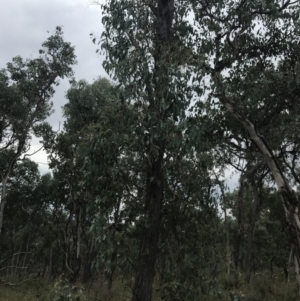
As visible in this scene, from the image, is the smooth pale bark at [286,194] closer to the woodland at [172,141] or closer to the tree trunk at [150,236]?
the woodland at [172,141]

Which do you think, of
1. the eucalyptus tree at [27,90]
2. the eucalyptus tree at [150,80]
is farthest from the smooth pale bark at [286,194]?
the eucalyptus tree at [27,90]

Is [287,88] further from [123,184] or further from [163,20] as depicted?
[123,184]

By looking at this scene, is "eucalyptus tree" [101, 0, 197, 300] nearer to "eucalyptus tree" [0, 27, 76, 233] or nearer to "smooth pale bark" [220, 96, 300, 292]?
"smooth pale bark" [220, 96, 300, 292]

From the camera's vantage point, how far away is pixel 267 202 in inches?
984

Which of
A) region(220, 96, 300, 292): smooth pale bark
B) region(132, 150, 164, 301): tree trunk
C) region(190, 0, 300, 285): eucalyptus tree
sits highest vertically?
region(190, 0, 300, 285): eucalyptus tree

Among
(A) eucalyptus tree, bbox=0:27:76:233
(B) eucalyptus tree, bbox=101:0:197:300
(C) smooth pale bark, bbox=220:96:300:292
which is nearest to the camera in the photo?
(B) eucalyptus tree, bbox=101:0:197:300

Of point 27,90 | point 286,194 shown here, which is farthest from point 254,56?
point 27,90

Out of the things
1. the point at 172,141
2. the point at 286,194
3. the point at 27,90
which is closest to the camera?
the point at 172,141

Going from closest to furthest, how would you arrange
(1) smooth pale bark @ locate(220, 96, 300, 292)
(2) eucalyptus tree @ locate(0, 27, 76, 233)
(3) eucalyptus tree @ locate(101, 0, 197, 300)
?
1. (3) eucalyptus tree @ locate(101, 0, 197, 300)
2. (1) smooth pale bark @ locate(220, 96, 300, 292)
3. (2) eucalyptus tree @ locate(0, 27, 76, 233)

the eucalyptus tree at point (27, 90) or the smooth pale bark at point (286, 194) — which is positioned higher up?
the eucalyptus tree at point (27, 90)

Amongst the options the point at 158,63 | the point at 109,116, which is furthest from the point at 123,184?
the point at 158,63

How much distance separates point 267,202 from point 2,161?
1768cm

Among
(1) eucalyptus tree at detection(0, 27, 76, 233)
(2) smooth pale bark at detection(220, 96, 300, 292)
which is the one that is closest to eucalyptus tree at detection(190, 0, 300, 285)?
(2) smooth pale bark at detection(220, 96, 300, 292)

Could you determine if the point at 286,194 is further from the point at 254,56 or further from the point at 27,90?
the point at 27,90
